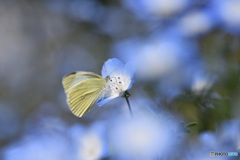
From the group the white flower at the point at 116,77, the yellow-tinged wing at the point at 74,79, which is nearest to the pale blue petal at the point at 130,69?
the white flower at the point at 116,77

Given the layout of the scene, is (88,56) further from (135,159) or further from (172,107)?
(135,159)

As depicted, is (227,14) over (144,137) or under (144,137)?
over

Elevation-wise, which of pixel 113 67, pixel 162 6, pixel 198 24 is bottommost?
pixel 113 67

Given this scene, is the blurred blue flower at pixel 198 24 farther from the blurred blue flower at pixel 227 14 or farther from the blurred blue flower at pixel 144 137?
the blurred blue flower at pixel 144 137

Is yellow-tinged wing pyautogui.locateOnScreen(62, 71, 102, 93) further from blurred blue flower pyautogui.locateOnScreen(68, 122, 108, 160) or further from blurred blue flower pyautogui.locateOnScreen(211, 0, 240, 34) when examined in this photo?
blurred blue flower pyautogui.locateOnScreen(211, 0, 240, 34)

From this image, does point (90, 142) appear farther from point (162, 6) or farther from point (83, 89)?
point (162, 6)

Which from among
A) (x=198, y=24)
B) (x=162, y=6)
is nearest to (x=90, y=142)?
(x=198, y=24)
